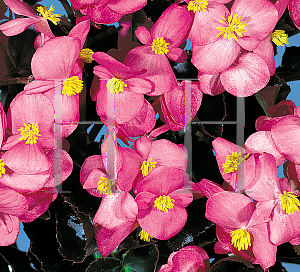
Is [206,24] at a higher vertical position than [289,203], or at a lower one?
higher

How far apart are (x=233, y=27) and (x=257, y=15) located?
33 mm

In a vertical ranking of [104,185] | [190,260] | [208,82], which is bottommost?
[190,260]

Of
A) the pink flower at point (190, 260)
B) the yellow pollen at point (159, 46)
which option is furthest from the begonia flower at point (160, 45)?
the pink flower at point (190, 260)

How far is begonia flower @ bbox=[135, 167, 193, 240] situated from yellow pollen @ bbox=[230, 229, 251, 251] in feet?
0.21

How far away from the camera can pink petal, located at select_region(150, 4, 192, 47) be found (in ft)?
1.06

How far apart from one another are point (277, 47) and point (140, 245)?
341mm

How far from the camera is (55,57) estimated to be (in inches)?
12.1

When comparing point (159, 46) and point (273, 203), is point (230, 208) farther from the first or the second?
point (159, 46)

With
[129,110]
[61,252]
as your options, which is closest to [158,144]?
[129,110]

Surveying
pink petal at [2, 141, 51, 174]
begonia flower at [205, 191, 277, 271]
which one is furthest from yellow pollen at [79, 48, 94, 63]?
begonia flower at [205, 191, 277, 271]

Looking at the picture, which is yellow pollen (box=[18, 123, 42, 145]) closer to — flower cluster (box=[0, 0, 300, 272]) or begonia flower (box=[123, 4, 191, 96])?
flower cluster (box=[0, 0, 300, 272])

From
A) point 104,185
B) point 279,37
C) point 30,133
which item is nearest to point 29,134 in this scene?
point 30,133

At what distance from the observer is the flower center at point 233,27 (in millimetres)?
333

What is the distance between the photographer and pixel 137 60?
12.9 inches
